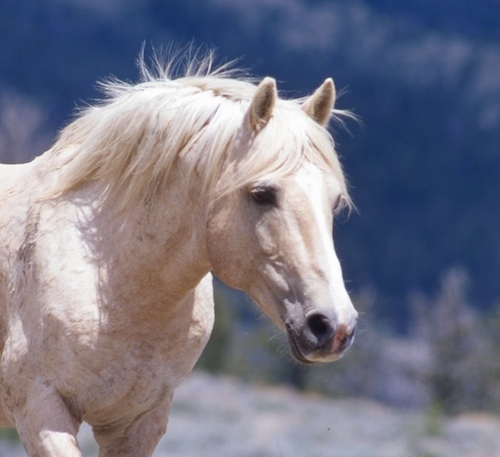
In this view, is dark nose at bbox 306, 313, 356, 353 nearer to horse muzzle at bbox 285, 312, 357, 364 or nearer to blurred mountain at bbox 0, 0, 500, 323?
horse muzzle at bbox 285, 312, 357, 364

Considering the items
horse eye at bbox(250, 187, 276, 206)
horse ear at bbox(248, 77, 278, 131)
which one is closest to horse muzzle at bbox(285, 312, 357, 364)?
horse eye at bbox(250, 187, 276, 206)

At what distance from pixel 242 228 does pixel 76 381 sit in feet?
2.50

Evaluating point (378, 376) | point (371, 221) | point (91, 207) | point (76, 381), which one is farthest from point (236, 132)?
point (371, 221)

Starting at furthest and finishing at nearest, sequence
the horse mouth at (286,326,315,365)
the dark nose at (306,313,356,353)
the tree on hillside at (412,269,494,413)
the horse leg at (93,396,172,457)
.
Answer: the tree on hillside at (412,269,494,413) → the horse leg at (93,396,172,457) → the horse mouth at (286,326,315,365) → the dark nose at (306,313,356,353)

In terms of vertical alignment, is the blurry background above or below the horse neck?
above

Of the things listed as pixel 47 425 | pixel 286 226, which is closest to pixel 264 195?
pixel 286 226

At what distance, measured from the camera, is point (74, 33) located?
25.5 meters

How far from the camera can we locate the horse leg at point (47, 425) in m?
3.60

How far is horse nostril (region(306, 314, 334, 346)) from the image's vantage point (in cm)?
318

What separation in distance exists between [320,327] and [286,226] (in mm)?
346

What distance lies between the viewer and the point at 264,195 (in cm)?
343

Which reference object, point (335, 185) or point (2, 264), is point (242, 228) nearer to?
point (335, 185)

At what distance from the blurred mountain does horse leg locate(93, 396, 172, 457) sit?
19585mm

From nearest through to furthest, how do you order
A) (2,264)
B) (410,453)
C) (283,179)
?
1. (283,179)
2. (2,264)
3. (410,453)
